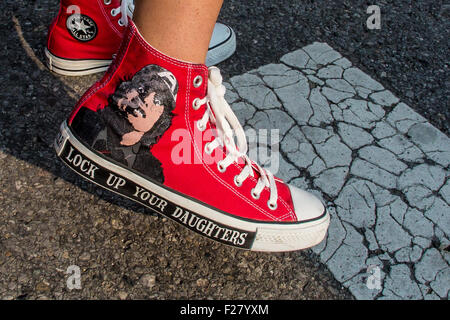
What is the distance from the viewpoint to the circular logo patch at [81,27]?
6.25 ft

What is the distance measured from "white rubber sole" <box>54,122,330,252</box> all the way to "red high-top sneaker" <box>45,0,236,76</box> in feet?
2.19

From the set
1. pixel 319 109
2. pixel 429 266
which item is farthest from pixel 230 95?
pixel 429 266

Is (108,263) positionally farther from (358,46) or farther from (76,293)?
(358,46)

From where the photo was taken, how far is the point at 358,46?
2.50 meters

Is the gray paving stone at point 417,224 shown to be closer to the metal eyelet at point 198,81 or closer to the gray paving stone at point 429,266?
the gray paving stone at point 429,266

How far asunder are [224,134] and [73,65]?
939mm

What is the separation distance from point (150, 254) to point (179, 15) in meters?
0.78

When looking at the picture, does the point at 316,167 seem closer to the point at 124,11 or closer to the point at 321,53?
the point at 321,53

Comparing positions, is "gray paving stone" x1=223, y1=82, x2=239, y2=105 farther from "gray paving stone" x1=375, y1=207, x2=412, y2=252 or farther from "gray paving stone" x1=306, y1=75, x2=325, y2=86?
"gray paving stone" x1=375, y1=207, x2=412, y2=252

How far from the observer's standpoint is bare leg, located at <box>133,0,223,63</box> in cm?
120

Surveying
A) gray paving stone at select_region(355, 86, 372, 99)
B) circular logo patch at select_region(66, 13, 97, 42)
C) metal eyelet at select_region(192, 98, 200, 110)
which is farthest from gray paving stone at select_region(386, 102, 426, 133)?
circular logo patch at select_region(66, 13, 97, 42)

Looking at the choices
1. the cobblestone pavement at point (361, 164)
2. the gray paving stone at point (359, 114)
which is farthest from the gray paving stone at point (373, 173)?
the gray paving stone at point (359, 114)

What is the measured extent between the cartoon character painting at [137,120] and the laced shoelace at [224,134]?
0.37 feet

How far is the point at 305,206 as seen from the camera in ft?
5.08
